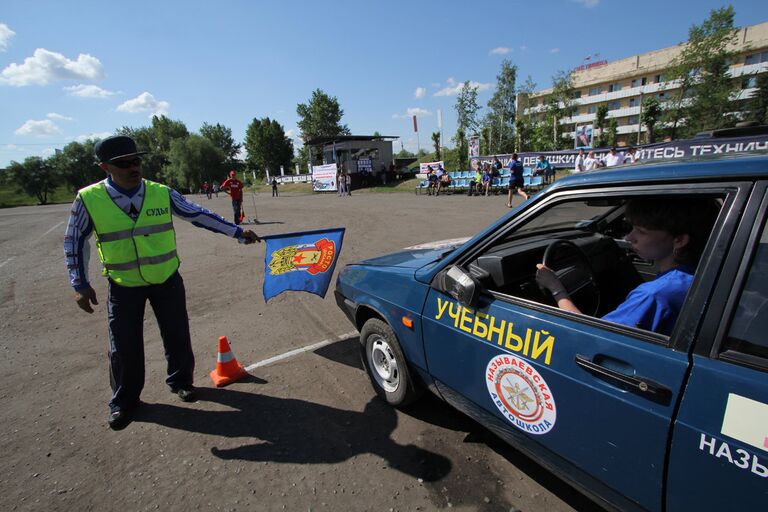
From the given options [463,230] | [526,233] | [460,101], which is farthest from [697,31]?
[526,233]

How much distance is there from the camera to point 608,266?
242cm

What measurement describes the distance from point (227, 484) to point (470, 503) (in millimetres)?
1443

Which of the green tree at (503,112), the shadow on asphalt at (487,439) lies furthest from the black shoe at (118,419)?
the green tree at (503,112)

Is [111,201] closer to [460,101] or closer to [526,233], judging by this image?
[526,233]

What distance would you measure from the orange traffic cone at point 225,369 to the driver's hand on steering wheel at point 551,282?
2711 millimetres

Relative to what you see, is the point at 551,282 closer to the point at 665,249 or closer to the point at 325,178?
the point at 665,249

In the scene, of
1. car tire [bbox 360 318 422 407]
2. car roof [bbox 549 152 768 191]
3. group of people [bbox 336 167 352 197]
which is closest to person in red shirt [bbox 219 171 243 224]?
car tire [bbox 360 318 422 407]

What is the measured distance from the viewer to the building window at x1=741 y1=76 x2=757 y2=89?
43.8 metres

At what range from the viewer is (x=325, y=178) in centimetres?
3353

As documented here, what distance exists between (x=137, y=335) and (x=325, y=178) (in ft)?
104

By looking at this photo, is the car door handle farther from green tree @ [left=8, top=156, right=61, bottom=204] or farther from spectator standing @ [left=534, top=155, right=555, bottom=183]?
green tree @ [left=8, top=156, right=61, bottom=204]

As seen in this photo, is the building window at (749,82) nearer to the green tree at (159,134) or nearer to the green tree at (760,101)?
the green tree at (760,101)

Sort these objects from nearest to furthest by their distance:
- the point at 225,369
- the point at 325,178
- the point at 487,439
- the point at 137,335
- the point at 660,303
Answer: the point at 660,303, the point at 487,439, the point at 137,335, the point at 225,369, the point at 325,178

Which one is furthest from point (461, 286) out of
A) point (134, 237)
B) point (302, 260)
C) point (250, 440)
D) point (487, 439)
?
point (134, 237)
